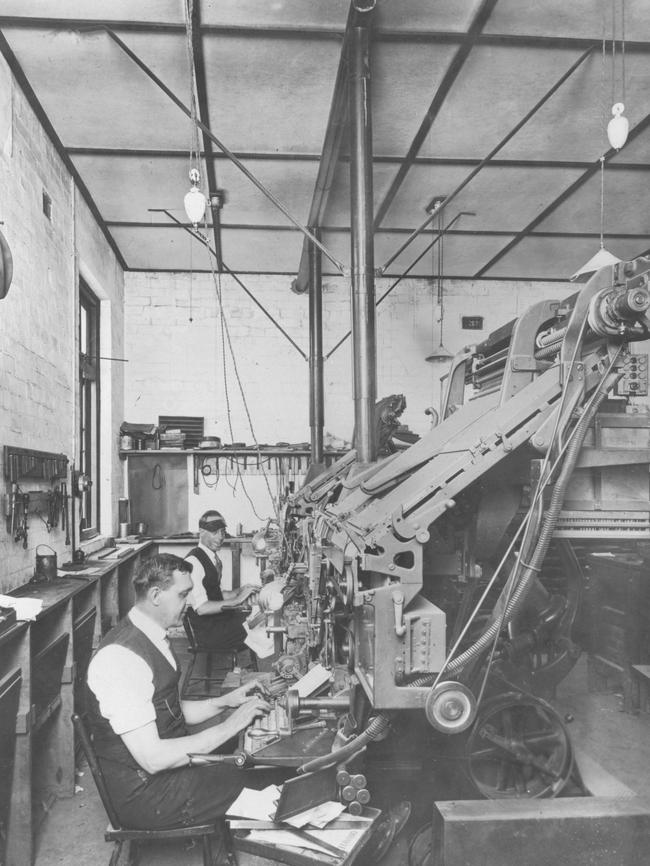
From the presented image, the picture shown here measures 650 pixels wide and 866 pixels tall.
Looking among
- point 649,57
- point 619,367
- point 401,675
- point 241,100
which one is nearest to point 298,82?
point 241,100

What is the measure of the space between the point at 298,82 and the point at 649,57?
2.17 meters

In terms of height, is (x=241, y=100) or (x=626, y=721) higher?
(x=241, y=100)

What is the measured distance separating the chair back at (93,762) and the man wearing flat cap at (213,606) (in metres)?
2.45

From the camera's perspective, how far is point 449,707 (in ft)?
6.31

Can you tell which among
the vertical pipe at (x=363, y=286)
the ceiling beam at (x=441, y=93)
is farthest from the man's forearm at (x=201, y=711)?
the ceiling beam at (x=441, y=93)

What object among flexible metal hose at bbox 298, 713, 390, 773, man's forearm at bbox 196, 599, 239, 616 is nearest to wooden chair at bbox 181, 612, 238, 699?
man's forearm at bbox 196, 599, 239, 616

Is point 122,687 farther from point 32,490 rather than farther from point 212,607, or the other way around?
point 212,607

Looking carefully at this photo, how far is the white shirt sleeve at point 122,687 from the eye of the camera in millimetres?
2395

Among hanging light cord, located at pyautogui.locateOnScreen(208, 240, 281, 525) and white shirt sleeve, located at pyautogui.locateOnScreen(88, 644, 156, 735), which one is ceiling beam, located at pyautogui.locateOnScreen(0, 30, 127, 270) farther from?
white shirt sleeve, located at pyautogui.locateOnScreen(88, 644, 156, 735)

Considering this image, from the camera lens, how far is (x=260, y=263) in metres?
7.76

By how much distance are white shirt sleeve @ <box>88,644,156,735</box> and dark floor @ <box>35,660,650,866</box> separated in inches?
36.2

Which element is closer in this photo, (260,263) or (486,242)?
(486,242)

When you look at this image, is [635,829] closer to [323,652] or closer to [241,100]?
[323,652]

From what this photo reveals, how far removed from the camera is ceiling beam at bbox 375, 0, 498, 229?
3.90 meters
